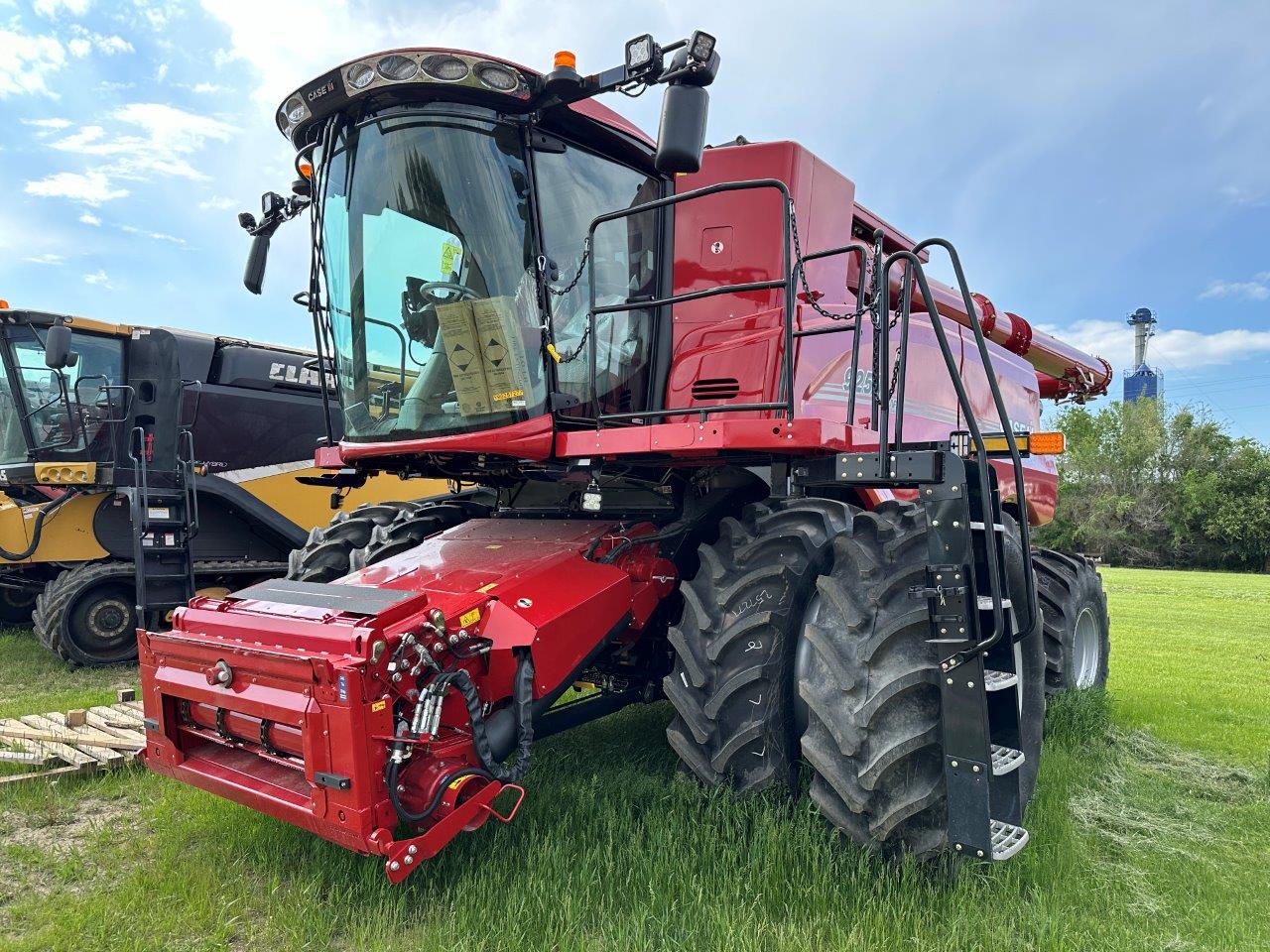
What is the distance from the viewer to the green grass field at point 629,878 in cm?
283

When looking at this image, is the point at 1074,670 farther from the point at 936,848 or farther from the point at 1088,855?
the point at 936,848

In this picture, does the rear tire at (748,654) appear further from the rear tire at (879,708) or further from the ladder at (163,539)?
the ladder at (163,539)

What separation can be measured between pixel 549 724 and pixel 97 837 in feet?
6.42

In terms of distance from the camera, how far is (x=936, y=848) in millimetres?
3014

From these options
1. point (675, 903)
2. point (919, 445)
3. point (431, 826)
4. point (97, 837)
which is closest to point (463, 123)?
point (919, 445)

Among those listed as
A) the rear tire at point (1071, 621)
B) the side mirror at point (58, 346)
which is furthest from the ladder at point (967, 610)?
the side mirror at point (58, 346)

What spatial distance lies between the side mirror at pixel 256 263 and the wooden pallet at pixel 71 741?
2553 millimetres

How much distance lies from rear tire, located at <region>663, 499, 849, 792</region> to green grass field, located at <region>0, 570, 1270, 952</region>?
0.19 metres

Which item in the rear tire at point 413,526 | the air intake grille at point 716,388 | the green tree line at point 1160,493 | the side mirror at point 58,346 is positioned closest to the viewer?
the air intake grille at point 716,388

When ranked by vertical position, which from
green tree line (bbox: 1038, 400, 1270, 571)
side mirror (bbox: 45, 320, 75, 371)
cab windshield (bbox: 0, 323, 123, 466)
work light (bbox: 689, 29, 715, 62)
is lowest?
green tree line (bbox: 1038, 400, 1270, 571)

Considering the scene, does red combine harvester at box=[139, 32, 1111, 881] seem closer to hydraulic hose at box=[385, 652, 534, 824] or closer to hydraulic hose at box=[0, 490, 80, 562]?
hydraulic hose at box=[385, 652, 534, 824]

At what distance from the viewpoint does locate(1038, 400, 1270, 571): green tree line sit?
4025cm

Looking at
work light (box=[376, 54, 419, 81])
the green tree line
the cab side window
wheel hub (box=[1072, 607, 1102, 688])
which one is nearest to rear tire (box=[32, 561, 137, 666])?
the cab side window

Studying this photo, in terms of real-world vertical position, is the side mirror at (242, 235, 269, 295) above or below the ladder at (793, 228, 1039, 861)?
above
